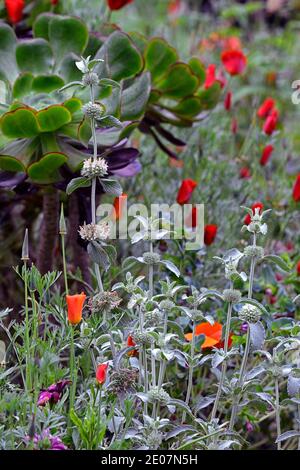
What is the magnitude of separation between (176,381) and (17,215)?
629 mm

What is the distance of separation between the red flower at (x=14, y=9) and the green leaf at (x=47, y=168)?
0.47 meters

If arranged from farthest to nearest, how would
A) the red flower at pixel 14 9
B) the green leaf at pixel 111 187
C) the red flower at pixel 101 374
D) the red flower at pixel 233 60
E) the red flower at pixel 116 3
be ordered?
the red flower at pixel 233 60
the red flower at pixel 116 3
the red flower at pixel 14 9
the green leaf at pixel 111 187
the red flower at pixel 101 374

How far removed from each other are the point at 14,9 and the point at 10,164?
1.55ft

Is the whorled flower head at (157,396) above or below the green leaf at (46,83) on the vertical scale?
below

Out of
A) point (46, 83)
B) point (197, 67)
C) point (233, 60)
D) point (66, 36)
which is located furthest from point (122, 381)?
point (233, 60)

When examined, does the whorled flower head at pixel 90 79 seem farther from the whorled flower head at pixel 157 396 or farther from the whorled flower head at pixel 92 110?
the whorled flower head at pixel 157 396

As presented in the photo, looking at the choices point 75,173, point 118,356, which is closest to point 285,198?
point 75,173

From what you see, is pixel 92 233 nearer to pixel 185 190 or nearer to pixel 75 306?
pixel 75 306

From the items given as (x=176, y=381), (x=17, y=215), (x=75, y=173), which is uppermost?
(x=75, y=173)

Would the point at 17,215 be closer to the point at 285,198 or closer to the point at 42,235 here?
the point at 42,235

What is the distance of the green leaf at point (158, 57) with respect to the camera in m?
1.36

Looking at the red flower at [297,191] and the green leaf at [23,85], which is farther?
the red flower at [297,191]

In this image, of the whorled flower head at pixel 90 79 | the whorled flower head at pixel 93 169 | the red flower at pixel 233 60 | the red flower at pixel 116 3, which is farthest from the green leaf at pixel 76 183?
the red flower at pixel 233 60
